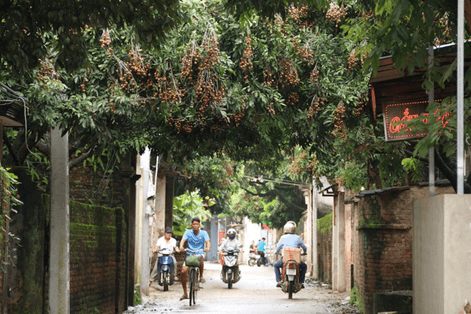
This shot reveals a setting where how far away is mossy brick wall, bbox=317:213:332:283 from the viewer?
2538 centimetres

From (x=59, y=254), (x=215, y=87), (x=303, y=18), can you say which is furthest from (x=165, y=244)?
(x=59, y=254)

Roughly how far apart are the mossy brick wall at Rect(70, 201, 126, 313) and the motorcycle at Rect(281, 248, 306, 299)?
4.87m

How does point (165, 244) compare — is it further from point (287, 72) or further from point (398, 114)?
point (398, 114)

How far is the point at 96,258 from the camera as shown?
13414mm

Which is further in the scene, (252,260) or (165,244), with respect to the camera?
(252,260)

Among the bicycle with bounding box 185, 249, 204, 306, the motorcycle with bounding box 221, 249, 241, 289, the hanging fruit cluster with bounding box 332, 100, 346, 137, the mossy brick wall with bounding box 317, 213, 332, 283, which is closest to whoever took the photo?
the hanging fruit cluster with bounding box 332, 100, 346, 137

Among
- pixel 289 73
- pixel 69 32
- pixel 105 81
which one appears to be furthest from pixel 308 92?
pixel 69 32

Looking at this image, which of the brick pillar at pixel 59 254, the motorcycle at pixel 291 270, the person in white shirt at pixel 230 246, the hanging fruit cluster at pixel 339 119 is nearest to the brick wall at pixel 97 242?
the brick pillar at pixel 59 254

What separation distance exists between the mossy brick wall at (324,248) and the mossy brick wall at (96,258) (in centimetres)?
1106

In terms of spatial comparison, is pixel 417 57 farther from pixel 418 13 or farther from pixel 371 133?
pixel 371 133

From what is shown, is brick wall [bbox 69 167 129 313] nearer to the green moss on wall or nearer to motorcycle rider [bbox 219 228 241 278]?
motorcycle rider [bbox 219 228 241 278]

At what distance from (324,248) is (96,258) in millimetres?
15274

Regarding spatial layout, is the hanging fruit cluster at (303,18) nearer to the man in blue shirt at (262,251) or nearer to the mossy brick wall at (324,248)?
the mossy brick wall at (324,248)

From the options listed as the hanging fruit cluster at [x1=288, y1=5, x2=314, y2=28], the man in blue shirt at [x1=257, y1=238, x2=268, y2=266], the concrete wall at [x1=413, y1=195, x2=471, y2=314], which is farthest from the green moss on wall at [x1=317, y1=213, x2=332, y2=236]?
the man in blue shirt at [x1=257, y1=238, x2=268, y2=266]
